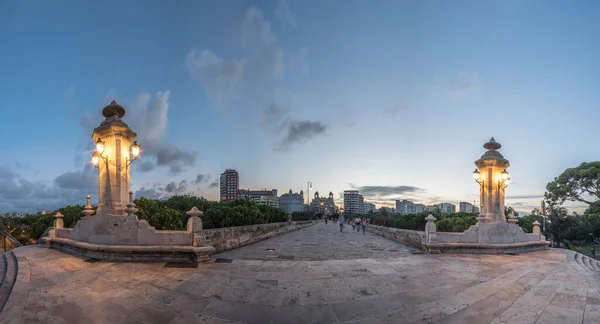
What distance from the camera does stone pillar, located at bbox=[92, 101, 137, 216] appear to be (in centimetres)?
1003

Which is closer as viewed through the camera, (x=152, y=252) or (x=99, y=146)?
(x=152, y=252)

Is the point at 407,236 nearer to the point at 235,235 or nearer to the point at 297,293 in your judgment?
the point at 235,235

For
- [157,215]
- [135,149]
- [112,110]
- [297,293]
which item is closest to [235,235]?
[157,215]

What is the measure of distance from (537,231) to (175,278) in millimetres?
16381

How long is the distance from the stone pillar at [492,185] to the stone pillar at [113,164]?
15298 mm

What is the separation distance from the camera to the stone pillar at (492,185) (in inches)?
505

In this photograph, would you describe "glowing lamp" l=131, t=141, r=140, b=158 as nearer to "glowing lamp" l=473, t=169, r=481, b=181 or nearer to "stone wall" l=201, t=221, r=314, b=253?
"stone wall" l=201, t=221, r=314, b=253

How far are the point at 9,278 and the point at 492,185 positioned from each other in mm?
17105

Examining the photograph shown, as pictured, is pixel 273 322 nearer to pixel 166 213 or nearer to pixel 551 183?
pixel 166 213

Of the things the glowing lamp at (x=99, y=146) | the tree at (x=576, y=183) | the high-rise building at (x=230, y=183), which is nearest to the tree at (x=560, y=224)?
the tree at (x=576, y=183)

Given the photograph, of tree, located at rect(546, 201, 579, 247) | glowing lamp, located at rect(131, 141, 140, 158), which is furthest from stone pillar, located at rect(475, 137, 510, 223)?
tree, located at rect(546, 201, 579, 247)

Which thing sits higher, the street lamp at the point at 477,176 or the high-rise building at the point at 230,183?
the street lamp at the point at 477,176

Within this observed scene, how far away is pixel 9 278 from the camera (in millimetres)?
6543

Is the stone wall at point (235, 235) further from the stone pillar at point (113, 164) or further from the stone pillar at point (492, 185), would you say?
the stone pillar at point (492, 185)
